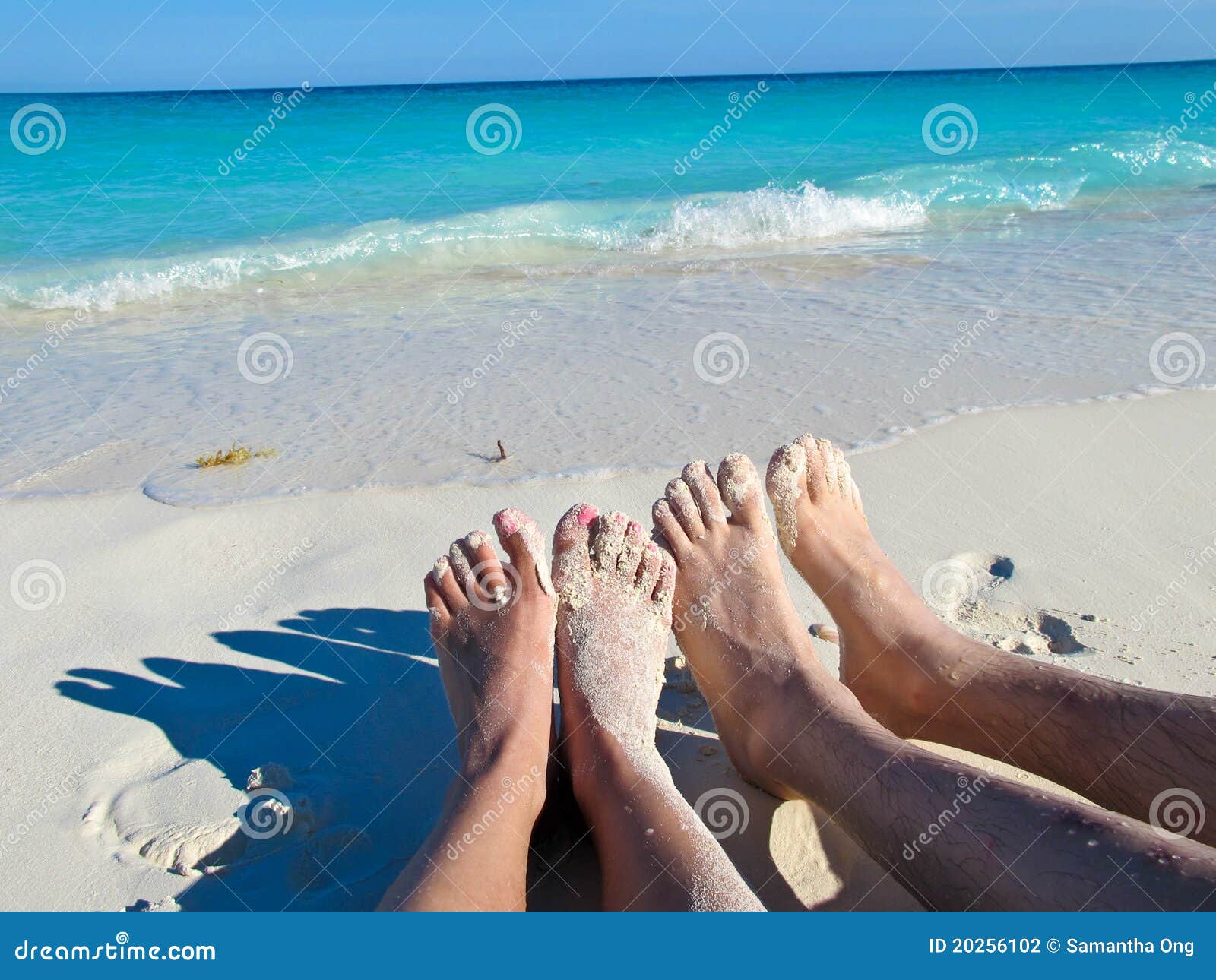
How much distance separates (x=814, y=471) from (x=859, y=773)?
106 cm

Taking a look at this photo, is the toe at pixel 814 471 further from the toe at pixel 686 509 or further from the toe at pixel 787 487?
the toe at pixel 686 509

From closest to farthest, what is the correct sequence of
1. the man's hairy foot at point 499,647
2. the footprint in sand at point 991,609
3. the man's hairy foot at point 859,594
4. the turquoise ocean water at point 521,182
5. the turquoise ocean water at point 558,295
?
the man's hairy foot at point 499,647, the man's hairy foot at point 859,594, the footprint in sand at point 991,609, the turquoise ocean water at point 558,295, the turquoise ocean water at point 521,182

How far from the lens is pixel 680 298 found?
6086 millimetres

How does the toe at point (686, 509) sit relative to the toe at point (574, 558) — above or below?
above

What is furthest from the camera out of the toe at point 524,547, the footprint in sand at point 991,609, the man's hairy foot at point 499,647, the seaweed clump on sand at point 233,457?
the seaweed clump on sand at point 233,457

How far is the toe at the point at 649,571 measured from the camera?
2.26m

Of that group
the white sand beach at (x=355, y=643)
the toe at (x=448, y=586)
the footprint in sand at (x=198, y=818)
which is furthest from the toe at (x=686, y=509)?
the footprint in sand at (x=198, y=818)

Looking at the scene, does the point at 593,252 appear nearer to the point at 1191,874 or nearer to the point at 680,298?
the point at 680,298

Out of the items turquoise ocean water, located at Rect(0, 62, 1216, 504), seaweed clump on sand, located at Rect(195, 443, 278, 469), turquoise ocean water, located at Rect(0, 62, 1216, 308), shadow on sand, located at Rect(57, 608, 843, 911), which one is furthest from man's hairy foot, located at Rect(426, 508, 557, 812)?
turquoise ocean water, located at Rect(0, 62, 1216, 308)

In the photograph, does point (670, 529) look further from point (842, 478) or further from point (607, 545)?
point (842, 478)

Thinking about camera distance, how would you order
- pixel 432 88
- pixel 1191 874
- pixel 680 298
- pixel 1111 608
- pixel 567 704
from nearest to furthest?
pixel 1191 874
pixel 567 704
pixel 1111 608
pixel 680 298
pixel 432 88

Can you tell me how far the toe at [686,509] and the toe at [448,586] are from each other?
0.60 meters

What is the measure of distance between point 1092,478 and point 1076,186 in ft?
33.9

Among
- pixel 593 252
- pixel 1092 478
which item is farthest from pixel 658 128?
pixel 1092 478
